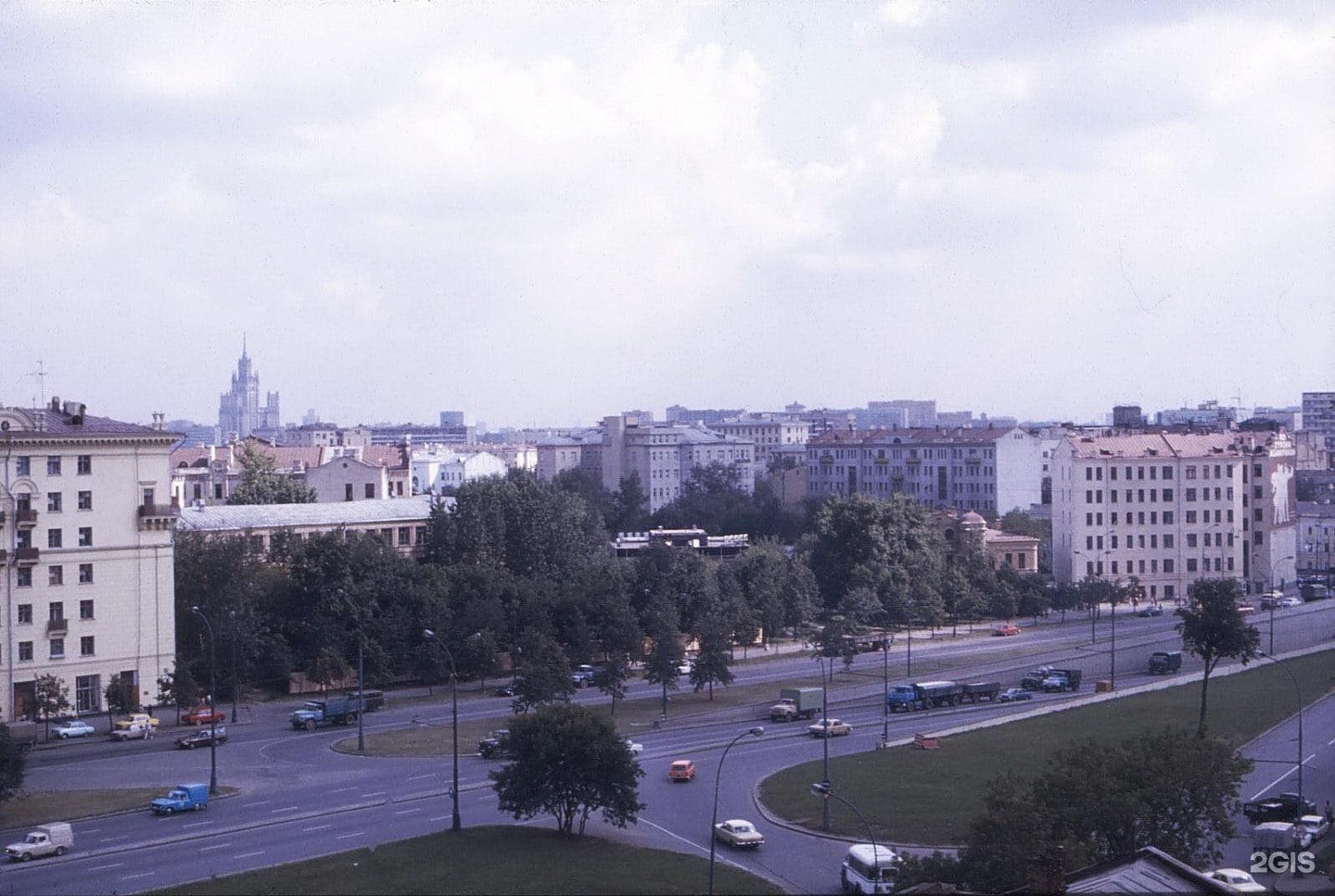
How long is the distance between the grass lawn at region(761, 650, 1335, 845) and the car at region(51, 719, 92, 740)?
75.8ft

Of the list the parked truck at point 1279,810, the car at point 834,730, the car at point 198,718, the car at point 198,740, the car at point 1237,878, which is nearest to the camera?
the car at point 1237,878

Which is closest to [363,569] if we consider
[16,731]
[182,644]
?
[182,644]

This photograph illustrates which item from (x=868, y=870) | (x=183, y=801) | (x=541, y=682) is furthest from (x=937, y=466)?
(x=868, y=870)

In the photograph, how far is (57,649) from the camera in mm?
45062

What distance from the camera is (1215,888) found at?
13.1m

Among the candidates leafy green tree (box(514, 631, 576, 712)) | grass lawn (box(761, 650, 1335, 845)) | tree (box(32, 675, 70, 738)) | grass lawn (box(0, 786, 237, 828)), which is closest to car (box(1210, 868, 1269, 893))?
grass lawn (box(761, 650, 1335, 845))

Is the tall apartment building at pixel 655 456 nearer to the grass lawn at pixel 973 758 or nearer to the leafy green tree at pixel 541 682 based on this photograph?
the grass lawn at pixel 973 758

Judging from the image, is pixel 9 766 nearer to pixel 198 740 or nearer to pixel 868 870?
pixel 198 740

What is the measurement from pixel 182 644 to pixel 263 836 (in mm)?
23353

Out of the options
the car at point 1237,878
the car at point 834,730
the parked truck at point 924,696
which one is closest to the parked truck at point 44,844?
the car at point 834,730

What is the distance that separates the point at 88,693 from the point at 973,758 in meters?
30.4

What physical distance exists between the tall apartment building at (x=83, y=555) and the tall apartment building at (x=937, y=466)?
199 feet

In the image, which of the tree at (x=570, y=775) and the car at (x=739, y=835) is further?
the tree at (x=570, y=775)

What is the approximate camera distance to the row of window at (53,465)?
45000 millimetres
